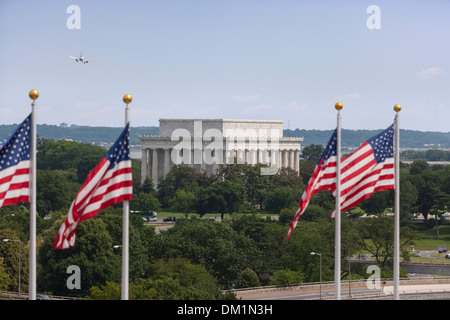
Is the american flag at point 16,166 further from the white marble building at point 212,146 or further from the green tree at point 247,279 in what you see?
the white marble building at point 212,146

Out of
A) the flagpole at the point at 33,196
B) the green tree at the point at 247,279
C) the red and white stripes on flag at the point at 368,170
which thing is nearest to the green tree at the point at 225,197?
the green tree at the point at 247,279

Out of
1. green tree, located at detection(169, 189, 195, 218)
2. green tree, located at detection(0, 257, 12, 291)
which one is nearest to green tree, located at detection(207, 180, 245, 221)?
green tree, located at detection(169, 189, 195, 218)

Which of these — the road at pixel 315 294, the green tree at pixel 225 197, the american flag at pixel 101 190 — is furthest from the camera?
the green tree at pixel 225 197

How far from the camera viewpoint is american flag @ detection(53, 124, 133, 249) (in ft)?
103

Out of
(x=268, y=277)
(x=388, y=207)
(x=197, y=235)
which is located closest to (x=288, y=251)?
(x=268, y=277)

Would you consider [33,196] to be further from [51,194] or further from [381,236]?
[51,194]

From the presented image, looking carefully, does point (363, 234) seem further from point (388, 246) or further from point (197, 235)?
point (197, 235)

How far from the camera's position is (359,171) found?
1382 inches

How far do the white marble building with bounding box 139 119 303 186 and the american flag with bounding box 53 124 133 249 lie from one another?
480 feet

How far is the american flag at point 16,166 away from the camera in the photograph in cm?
3155

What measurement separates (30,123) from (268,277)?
2417 inches

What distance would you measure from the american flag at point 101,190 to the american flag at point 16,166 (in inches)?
73.5

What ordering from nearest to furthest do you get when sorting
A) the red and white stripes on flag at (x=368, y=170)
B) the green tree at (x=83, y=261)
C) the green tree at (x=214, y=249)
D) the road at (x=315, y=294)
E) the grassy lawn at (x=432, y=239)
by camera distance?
1. the red and white stripes on flag at (x=368, y=170)
2. the road at (x=315, y=294)
3. the green tree at (x=83, y=261)
4. the green tree at (x=214, y=249)
5. the grassy lawn at (x=432, y=239)

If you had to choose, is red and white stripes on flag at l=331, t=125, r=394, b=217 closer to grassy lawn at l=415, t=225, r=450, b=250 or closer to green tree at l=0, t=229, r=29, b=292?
green tree at l=0, t=229, r=29, b=292
